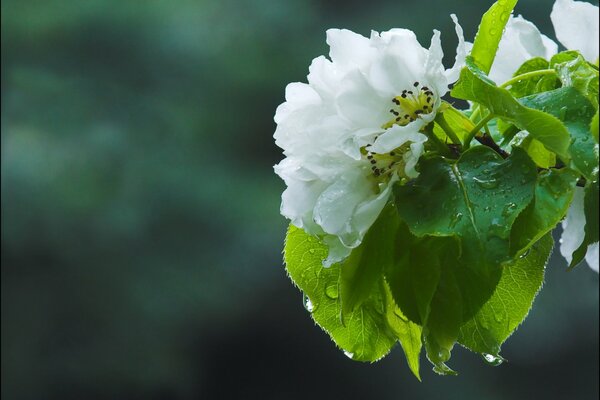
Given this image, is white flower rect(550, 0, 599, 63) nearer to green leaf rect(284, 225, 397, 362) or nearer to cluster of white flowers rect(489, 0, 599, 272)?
cluster of white flowers rect(489, 0, 599, 272)

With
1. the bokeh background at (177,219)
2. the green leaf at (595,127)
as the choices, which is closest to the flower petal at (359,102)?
the green leaf at (595,127)

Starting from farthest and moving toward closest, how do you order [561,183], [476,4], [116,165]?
[116,165], [476,4], [561,183]

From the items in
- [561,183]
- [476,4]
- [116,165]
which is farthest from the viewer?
[116,165]

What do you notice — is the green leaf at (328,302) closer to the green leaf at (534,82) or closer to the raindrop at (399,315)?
the raindrop at (399,315)

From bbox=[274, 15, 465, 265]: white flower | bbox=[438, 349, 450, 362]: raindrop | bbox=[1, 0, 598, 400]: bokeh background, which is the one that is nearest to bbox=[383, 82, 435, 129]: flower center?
bbox=[274, 15, 465, 265]: white flower

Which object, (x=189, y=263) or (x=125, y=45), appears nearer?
(x=189, y=263)

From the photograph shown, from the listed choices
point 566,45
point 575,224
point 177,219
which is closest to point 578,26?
point 566,45

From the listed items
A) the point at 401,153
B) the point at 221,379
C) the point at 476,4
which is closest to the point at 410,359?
the point at 401,153

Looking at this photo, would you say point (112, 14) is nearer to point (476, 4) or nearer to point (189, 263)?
point (189, 263)
